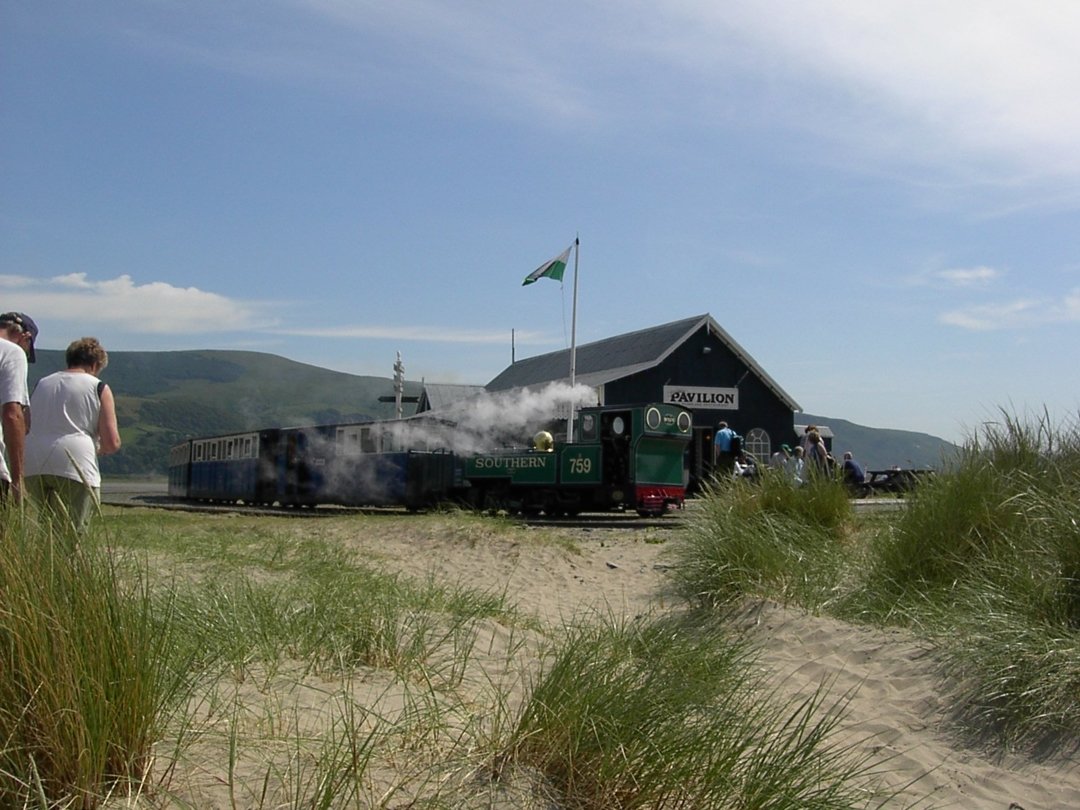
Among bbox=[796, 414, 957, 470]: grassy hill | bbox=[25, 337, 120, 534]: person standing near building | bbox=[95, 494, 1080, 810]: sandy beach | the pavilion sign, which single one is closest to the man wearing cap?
bbox=[25, 337, 120, 534]: person standing near building

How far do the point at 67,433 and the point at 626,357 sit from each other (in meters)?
34.6

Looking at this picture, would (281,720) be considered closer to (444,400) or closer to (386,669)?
(386,669)

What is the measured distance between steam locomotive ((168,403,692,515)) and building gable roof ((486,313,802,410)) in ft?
33.3

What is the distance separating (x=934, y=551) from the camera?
25.1 feet

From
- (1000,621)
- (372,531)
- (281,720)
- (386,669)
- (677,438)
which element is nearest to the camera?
(281,720)

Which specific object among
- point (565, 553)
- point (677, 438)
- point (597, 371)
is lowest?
point (565, 553)

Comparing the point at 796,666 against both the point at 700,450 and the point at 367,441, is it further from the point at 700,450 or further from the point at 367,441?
the point at 700,450

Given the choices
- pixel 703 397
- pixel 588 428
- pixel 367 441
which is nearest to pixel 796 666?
pixel 588 428

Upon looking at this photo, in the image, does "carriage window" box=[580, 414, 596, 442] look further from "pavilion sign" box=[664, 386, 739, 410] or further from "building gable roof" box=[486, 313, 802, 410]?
"pavilion sign" box=[664, 386, 739, 410]

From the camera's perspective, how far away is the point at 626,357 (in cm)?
3988

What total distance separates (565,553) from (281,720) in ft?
27.6

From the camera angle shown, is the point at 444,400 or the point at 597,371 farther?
the point at 444,400

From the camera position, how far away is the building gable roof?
3734 centimetres

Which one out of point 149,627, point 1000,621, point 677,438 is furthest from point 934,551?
point 677,438
